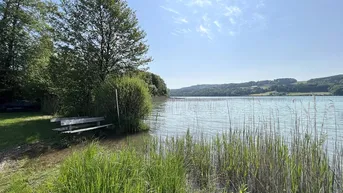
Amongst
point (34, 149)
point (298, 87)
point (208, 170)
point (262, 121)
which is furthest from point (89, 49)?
point (298, 87)

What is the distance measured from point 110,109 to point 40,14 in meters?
16.4

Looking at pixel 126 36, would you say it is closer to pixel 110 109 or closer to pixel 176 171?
pixel 110 109

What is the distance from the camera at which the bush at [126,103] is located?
9234 mm

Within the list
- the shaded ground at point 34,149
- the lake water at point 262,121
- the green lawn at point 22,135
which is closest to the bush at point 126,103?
the shaded ground at point 34,149

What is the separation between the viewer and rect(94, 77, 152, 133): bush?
9.23 meters

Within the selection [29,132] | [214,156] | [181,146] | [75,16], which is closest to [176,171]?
[181,146]

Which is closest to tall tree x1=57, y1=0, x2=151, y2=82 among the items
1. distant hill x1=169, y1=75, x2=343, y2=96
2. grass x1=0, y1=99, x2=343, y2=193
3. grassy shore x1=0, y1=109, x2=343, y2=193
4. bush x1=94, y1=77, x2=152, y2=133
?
bush x1=94, y1=77, x2=152, y2=133

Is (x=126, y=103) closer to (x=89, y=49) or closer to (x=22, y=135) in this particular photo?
(x=22, y=135)

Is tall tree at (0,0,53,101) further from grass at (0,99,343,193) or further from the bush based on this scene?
grass at (0,99,343,193)

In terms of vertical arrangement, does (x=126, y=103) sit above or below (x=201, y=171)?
above

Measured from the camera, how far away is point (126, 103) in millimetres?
9305

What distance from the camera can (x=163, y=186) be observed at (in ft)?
9.41

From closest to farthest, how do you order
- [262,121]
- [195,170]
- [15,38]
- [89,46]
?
[195,170] < [262,121] < [89,46] < [15,38]

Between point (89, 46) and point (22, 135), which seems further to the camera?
point (89, 46)
